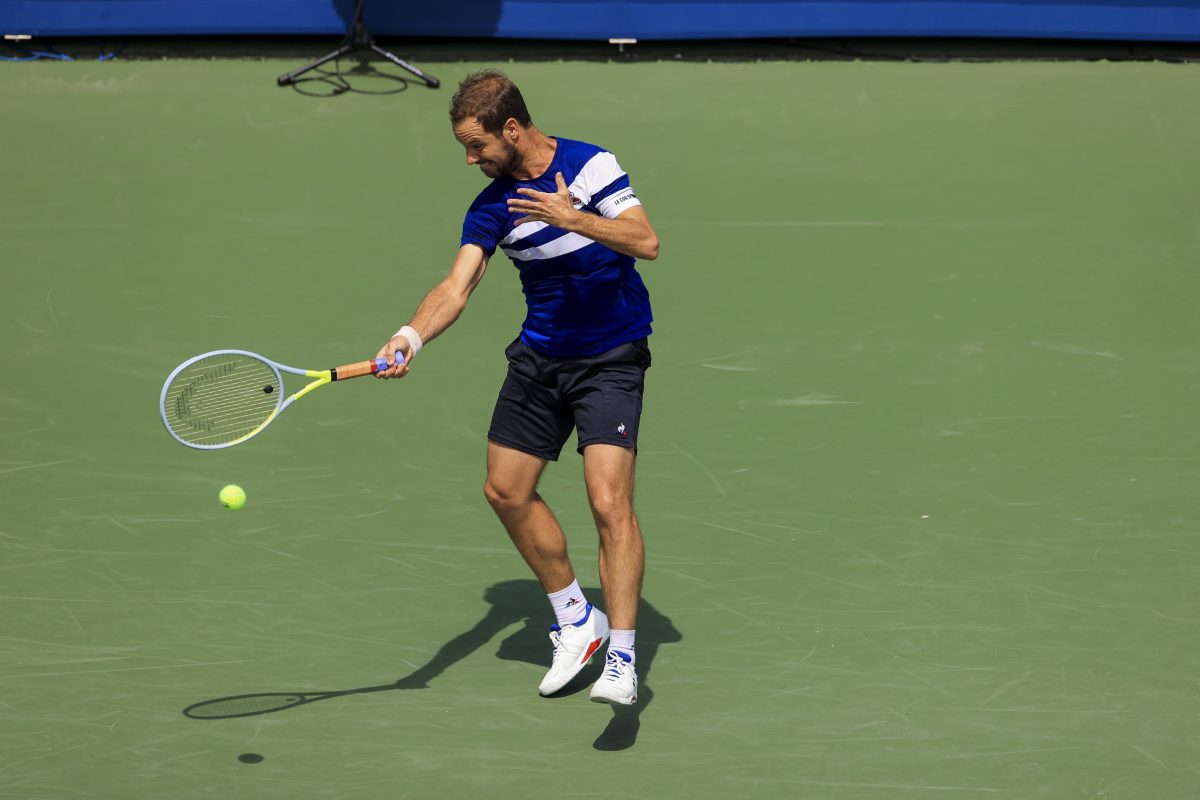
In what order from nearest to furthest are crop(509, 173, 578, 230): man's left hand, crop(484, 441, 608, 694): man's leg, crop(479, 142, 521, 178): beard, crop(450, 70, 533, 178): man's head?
1. crop(509, 173, 578, 230): man's left hand
2. crop(450, 70, 533, 178): man's head
3. crop(479, 142, 521, 178): beard
4. crop(484, 441, 608, 694): man's leg

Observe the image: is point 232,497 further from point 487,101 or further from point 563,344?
point 487,101

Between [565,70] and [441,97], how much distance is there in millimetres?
936

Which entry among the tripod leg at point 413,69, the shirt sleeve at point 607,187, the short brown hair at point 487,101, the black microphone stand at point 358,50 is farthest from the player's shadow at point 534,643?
the black microphone stand at point 358,50

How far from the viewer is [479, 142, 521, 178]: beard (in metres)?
5.64

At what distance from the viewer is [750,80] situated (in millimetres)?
11352

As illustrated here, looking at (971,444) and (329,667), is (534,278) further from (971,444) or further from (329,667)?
(971,444)

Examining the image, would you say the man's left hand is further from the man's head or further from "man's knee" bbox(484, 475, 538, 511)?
"man's knee" bbox(484, 475, 538, 511)

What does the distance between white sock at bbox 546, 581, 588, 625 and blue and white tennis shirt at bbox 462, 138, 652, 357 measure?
0.87m

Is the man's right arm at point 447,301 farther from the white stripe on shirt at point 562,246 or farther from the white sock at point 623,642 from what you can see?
the white sock at point 623,642

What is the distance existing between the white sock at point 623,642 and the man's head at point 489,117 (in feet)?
5.34

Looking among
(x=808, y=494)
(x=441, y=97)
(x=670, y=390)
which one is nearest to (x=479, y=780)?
(x=808, y=494)

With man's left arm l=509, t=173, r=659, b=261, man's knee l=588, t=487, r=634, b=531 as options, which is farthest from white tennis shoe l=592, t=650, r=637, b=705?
man's left arm l=509, t=173, r=659, b=261

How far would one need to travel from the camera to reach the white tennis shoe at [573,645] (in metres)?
5.75

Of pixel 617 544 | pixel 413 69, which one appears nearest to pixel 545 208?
pixel 617 544
